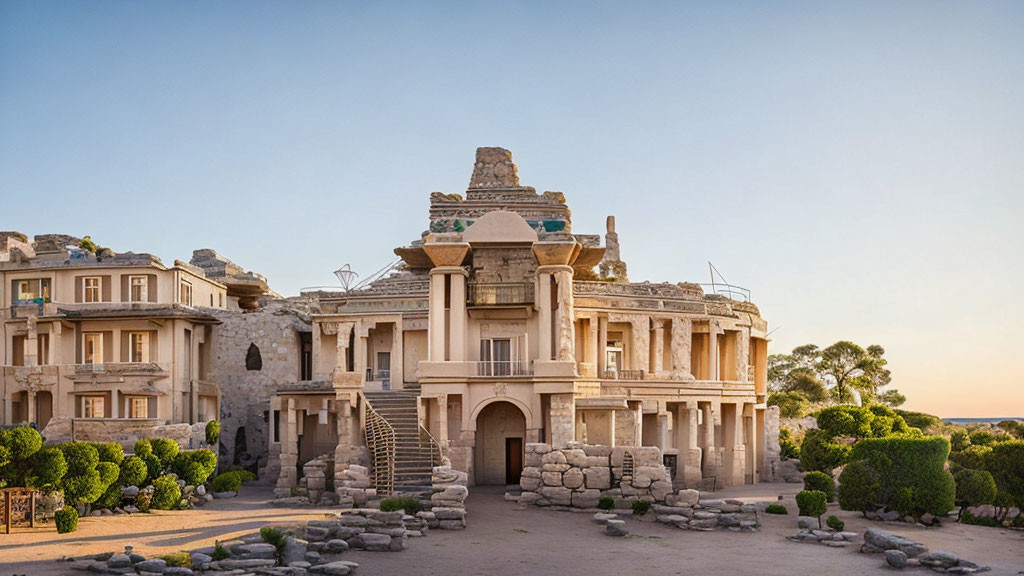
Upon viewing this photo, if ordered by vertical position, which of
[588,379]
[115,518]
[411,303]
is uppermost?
[411,303]

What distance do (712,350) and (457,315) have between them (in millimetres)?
16422

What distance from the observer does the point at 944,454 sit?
34.0 m

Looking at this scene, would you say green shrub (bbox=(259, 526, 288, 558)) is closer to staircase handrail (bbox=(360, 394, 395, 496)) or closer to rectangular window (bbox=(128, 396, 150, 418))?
staircase handrail (bbox=(360, 394, 395, 496))

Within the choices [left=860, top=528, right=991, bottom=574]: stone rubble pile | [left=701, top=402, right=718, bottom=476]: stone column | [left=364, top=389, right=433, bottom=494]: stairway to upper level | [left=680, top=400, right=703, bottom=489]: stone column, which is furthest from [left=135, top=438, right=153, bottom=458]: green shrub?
[left=701, top=402, right=718, bottom=476]: stone column

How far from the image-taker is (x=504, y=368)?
1581 inches

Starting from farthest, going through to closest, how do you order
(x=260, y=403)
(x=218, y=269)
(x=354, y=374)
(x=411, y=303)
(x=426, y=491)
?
(x=218, y=269) → (x=260, y=403) → (x=411, y=303) → (x=354, y=374) → (x=426, y=491)

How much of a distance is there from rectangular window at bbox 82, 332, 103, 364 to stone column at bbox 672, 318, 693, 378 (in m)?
28.5

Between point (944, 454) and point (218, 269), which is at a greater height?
point (218, 269)

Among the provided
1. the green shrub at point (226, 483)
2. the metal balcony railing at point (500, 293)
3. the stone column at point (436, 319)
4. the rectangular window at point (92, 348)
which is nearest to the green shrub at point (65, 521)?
the green shrub at point (226, 483)

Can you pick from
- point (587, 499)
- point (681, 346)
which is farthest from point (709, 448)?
point (587, 499)

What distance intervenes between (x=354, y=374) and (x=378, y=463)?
4122 mm

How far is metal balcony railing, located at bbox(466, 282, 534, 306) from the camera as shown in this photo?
A: 40.1 m

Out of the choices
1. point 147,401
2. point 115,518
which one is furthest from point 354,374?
point 147,401

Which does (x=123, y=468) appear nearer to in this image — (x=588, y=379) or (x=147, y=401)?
(x=147, y=401)
